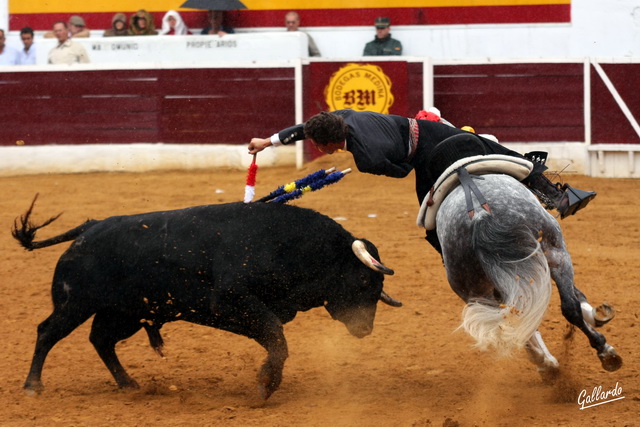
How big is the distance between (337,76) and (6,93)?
11.6 ft

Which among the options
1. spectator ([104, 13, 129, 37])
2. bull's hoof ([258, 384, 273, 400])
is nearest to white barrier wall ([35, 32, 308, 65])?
spectator ([104, 13, 129, 37])

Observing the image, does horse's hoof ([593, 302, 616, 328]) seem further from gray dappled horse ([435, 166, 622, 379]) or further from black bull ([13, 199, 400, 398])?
black bull ([13, 199, 400, 398])

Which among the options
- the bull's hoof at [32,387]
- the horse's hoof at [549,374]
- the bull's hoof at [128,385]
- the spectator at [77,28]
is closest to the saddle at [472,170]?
the horse's hoof at [549,374]

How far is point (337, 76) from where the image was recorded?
10.5 metres

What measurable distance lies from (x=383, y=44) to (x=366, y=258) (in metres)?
7.87

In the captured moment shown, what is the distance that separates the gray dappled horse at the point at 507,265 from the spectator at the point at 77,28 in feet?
30.3

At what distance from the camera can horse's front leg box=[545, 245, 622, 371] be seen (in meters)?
3.88

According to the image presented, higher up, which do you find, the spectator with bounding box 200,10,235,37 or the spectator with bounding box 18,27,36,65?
the spectator with bounding box 200,10,235,37

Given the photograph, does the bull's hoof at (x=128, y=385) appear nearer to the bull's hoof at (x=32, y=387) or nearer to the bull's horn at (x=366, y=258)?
the bull's hoof at (x=32, y=387)

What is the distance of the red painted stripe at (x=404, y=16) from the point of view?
12.4m

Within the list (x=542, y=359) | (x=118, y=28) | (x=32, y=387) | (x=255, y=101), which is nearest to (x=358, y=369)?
(x=542, y=359)

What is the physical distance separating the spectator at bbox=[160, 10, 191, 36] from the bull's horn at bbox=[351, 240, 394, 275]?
344 inches

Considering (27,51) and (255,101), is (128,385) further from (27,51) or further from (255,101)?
(27,51)

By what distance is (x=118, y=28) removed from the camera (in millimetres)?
12359
